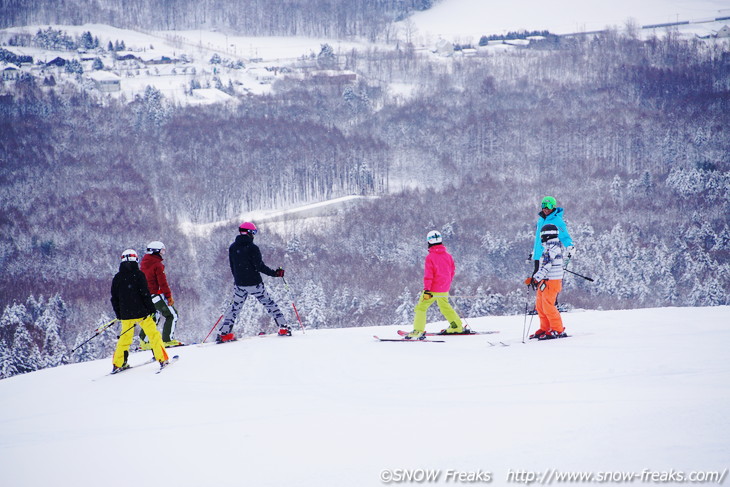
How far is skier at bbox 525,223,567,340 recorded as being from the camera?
8.06 m

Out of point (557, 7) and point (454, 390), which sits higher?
point (557, 7)

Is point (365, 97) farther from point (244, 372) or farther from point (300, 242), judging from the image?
point (244, 372)

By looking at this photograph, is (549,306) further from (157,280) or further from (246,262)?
(157,280)

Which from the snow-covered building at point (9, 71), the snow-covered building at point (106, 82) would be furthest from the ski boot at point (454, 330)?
the snow-covered building at point (9, 71)

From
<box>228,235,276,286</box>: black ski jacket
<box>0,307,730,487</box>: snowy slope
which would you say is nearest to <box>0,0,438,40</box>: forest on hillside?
<box>228,235,276,286</box>: black ski jacket

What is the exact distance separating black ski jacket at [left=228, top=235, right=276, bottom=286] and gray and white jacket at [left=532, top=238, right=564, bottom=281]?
14.4 ft

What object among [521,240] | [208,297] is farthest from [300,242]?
[521,240]

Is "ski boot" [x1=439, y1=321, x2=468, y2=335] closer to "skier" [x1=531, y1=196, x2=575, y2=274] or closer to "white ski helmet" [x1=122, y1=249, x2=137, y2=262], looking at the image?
"skier" [x1=531, y1=196, x2=575, y2=274]

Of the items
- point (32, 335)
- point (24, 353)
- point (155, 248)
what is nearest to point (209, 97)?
point (32, 335)

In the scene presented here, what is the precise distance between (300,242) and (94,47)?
341ft

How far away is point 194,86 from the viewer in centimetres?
12875

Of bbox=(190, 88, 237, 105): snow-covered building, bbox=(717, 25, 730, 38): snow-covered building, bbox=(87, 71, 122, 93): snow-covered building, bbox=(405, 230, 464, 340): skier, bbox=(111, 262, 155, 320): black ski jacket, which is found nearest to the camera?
bbox=(111, 262, 155, 320): black ski jacket

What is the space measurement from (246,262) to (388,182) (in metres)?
92.0

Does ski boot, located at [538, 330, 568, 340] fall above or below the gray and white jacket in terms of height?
below
